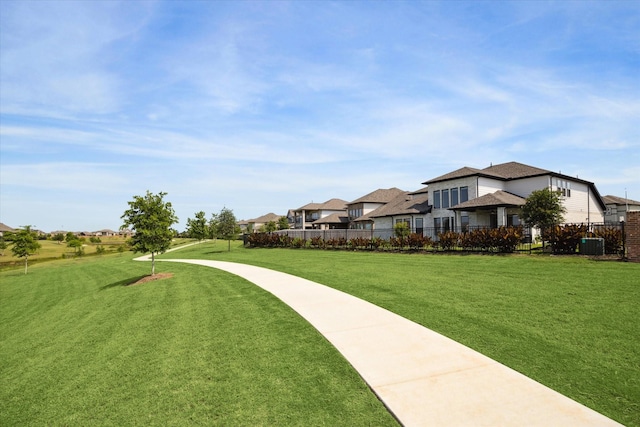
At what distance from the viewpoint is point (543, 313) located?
23.9 ft

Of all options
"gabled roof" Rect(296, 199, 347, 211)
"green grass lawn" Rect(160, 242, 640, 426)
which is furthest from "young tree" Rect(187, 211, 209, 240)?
"gabled roof" Rect(296, 199, 347, 211)

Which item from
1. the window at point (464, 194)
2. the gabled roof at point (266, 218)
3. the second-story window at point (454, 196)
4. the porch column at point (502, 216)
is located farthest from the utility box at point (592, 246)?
the gabled roof at point (266, 218)

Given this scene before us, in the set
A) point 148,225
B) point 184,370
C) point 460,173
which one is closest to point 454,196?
point 460,173

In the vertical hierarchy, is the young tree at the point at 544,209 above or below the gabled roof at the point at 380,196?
below

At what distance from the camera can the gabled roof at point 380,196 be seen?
183 ft

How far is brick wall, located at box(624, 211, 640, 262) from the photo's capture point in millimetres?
13477

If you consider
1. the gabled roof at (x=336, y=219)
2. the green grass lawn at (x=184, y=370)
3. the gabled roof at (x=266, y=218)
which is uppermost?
the gabled roof at (x=266, y=218)

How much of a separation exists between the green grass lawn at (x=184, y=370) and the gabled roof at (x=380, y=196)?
152 feet

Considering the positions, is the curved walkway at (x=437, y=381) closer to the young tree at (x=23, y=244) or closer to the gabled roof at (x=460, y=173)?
the gabled roof at (x=460, y=173)

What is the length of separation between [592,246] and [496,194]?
15.1 meters

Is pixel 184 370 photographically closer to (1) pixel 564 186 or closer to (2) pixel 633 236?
(2) pixel 633 236

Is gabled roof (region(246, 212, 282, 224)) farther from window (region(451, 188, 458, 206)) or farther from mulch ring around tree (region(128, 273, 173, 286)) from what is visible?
mulch ring around tree (region(128, 273, 173, 286))

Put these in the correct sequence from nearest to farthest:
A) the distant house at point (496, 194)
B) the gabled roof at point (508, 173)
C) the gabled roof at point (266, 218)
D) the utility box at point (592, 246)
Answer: the utility box at point (592, 246), the distant house at point (496, 194), the gabled roof at point (508, 173), the gabled roof at point (266, 218)

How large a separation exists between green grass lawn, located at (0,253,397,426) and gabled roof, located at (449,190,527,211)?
2274 centimetres
